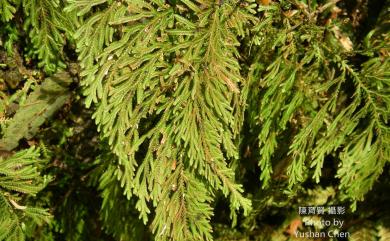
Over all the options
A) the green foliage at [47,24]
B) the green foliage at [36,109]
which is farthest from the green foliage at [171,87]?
the green foliage at [36,109]

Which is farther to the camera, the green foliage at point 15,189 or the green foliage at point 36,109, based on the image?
the green foliage at point 36,109

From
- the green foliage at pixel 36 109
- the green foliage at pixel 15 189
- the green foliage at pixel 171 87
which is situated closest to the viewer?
the green foliage at pixel 171 87

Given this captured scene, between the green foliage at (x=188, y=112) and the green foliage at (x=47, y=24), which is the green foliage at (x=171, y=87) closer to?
the green foliage at (x=188, y=112)

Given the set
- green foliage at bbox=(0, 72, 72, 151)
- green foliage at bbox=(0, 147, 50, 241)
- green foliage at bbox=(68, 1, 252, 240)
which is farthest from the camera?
green foliage at bbox=(0, 72, 72, 151)

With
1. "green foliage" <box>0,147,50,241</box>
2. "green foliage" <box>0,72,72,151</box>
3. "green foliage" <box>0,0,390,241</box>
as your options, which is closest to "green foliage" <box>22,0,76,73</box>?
"green foliage" <box>0,0,390,241</box>

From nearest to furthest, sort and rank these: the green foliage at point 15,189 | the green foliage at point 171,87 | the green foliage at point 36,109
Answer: the green foliage at point 171,87
the green foliage at point 15,189
the green foliage at point 36,109

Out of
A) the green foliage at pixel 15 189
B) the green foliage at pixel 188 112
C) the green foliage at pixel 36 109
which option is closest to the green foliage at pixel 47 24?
the green foliage at pixel 188 112

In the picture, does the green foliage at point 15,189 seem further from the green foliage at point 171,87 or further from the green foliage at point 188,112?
the green foliage at point 171,87

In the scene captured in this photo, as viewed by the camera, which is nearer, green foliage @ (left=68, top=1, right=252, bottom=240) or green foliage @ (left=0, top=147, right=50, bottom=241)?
green foliage @ (left=68, top=1, right=252, bottom=240)

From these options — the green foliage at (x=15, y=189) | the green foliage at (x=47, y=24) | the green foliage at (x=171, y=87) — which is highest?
the green foliage at (x=47, y=24)

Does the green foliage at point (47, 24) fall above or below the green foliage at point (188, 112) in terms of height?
above

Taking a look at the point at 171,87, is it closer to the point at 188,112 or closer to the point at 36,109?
the point at 188,112

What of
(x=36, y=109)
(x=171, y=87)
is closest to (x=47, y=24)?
(x=36, y=109)

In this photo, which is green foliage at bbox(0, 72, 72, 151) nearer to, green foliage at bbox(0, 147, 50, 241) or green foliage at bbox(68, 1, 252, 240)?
green foliage at bbox(0, 147, 50, 241)
